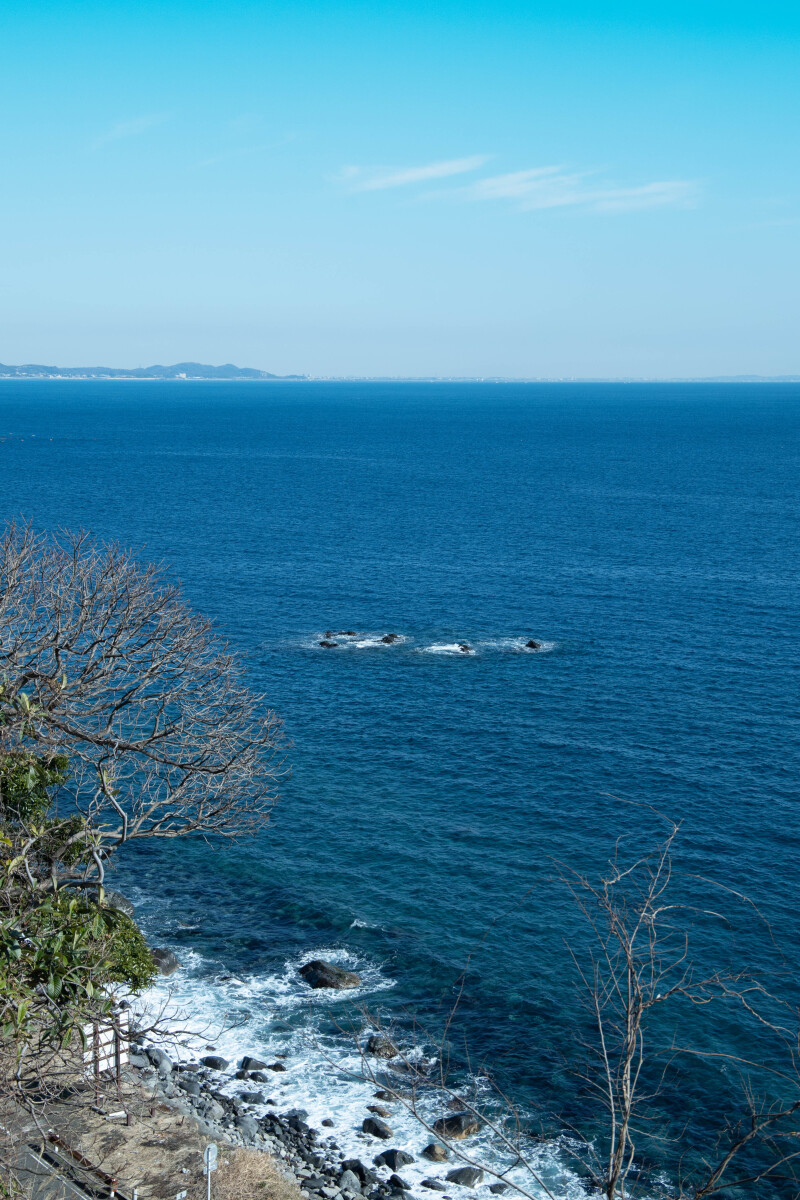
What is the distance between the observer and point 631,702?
73.3 m

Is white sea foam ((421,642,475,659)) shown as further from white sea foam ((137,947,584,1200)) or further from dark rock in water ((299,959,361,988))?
dark rock in water ((299,959,361,988))

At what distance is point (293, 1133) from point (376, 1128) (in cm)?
299

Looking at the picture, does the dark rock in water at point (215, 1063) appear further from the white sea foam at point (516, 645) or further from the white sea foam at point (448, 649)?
the white sea foam at point (516, 645)

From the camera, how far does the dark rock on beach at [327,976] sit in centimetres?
4278

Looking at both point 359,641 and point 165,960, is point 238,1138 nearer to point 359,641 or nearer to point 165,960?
point 165,960

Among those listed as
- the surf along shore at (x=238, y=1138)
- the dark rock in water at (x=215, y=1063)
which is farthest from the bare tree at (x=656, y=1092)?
the dark rock in water at (x=215, y=1063)

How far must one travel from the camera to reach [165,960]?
4362 centimetres

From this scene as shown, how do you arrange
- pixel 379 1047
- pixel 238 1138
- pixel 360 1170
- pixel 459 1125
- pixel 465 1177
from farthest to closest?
1. pixel 379 1047
2. pixel 459 1125
3. pixel 238 1138
4. pixel 465 1177
5. pixel 360 1170

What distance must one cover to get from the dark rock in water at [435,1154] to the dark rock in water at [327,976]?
9247 mm

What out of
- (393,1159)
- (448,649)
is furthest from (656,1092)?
(448,649)

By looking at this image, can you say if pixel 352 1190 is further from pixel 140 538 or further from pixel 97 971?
pixel 140 538

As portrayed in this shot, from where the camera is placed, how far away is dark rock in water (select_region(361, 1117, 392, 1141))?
34844 mm

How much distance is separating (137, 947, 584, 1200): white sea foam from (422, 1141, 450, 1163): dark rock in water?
250 millimetres

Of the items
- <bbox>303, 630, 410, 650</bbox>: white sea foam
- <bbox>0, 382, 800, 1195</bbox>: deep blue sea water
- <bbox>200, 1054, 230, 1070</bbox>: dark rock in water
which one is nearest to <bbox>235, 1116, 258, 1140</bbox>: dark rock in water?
<bbox>0, 382, 800, 1195</bbox>: deep blue sea water
